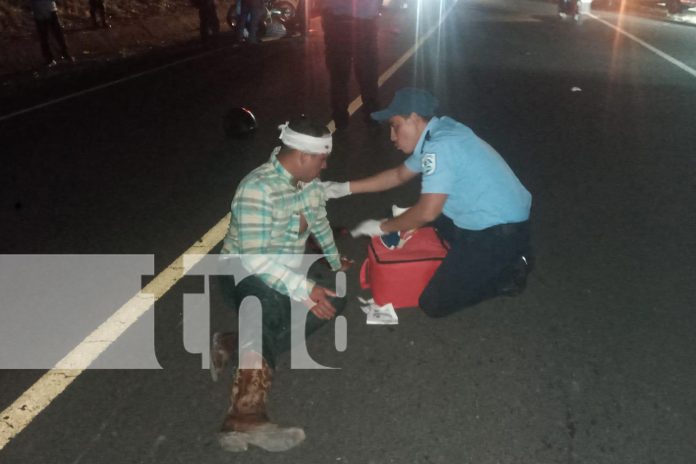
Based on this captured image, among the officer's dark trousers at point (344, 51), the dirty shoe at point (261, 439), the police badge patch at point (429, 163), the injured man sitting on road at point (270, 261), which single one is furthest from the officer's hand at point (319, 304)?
the officer's dark trousers at point (344, 51)

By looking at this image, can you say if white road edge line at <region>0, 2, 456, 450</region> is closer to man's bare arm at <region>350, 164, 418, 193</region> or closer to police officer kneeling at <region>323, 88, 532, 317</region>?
man's bare arm at <region>350, 164, 418, 193</region>

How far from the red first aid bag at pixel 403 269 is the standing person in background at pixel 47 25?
1153 cm

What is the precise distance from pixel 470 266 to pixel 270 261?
121cm

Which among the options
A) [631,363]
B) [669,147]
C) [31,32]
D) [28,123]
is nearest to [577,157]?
[669,147]

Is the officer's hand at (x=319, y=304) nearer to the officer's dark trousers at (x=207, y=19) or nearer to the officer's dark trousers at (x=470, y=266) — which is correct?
the officer's dark trousers at (x=470, y=266)

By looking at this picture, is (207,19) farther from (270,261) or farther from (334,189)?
(270,261)

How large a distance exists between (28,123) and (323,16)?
156 inches

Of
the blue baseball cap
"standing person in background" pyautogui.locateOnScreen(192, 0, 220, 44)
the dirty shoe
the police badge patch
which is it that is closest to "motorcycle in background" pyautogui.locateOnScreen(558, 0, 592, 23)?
"standing person in background" pyautogui.locateOnScreen(192, 0, 220, 44)

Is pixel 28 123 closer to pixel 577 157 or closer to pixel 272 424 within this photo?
pixel 577 157

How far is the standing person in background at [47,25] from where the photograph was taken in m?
13.2

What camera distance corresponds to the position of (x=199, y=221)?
5.57 metres

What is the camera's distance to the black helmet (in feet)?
26.7

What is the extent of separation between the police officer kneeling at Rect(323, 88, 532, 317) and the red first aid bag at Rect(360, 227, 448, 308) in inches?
3.4

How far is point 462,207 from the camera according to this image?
4055 millimetres
